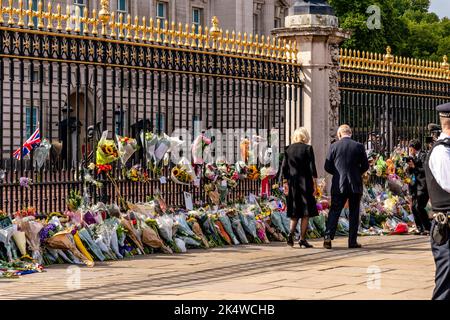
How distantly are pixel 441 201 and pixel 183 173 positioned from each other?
6.66 metres

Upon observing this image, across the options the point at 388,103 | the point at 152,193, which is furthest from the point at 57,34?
the point at 388,103

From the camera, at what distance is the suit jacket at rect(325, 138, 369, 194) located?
13.5 metres

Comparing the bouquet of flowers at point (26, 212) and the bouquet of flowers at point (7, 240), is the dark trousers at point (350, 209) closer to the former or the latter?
the bouquet of flowers at point (26, 212)

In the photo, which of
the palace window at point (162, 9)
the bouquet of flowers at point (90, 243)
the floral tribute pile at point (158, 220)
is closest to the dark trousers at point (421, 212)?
the floral tribute pile at point (158, 220)

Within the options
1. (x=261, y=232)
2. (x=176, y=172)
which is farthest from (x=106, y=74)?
(x=261, y=232)

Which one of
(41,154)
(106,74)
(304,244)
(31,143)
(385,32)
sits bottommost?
(304,244)

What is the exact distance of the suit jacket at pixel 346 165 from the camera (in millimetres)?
13523

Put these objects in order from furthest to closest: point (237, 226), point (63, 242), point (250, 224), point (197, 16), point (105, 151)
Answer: point (197, 16) < point (250, 224) < point (237, 226) < point (105, 151) < point (63, 242)

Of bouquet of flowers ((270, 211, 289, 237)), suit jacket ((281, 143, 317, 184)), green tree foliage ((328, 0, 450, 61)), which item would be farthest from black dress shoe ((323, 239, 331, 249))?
green tree foliage ((328, 0, 450, 61))

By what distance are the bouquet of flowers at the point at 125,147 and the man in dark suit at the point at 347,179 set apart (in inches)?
103

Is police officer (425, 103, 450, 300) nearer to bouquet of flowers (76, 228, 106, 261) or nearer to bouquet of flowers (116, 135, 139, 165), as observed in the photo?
bouquet of flowers (76, 228, 106, 261)

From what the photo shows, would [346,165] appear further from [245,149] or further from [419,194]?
[419,194]

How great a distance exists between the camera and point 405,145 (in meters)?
18.8

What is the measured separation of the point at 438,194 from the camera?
7.38m
